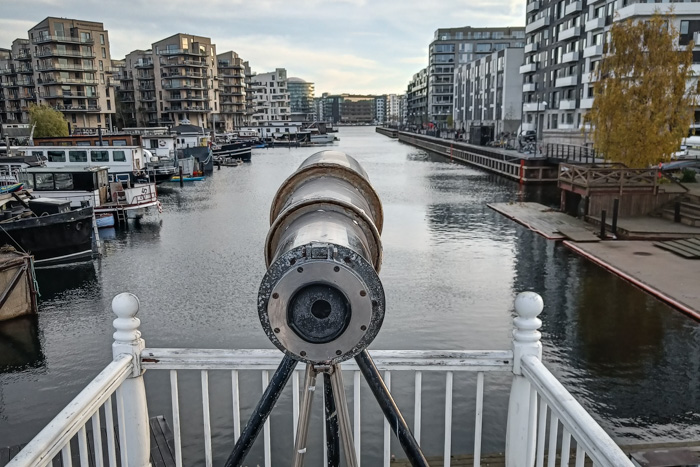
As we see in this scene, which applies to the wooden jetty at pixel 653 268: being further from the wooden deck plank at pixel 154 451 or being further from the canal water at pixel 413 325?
the wooden deck plank at pixel 154 451

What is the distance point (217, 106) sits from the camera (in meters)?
116

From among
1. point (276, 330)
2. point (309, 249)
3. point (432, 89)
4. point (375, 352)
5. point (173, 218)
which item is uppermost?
point (432, 89)

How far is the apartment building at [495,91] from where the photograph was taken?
8700 centimetres

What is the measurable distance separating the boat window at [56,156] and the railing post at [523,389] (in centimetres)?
4374

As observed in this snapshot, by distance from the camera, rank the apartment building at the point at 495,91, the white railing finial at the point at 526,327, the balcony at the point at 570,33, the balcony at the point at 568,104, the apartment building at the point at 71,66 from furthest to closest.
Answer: the apartment building at the point at 495,91 < the apartment building at the point at 71,66 < the balcony at the point at 568,104 < the balcony at the point at 570,33 < the white railing finial at the point at 526,327

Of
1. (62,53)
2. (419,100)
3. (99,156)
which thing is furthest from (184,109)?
(419,100)

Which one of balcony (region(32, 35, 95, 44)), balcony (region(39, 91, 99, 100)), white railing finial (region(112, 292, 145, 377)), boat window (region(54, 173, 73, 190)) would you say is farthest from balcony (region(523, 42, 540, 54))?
white railing finial (region(112, 292, 145, 377))

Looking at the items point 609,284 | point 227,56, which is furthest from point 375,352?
point 227,56

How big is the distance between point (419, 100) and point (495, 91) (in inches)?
3435

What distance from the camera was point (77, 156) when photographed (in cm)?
4066

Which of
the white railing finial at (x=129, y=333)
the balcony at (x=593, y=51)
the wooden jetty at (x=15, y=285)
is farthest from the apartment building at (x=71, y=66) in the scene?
the white railing finial at (x=129, y=333)

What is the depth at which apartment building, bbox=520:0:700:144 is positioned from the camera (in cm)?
4865

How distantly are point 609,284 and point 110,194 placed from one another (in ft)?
88.4

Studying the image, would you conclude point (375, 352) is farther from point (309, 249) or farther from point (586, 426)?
point (309, 249)
